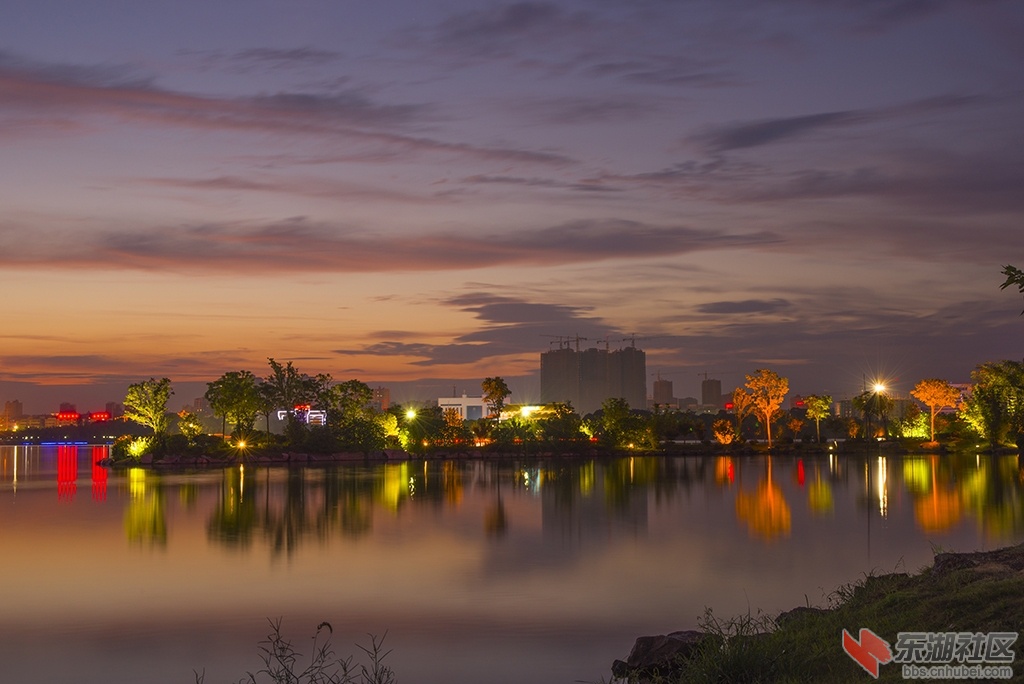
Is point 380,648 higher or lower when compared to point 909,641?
lower

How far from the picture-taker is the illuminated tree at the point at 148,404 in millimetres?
77750

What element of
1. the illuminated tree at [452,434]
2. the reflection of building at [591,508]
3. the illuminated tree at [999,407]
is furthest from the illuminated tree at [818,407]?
the reflection of building at [591,508]

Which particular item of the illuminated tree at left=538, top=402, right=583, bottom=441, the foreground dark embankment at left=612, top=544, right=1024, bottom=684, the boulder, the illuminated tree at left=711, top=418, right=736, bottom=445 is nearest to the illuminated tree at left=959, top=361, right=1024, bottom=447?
the illuminated tree at left=711, top=418, right=736, bottom=445

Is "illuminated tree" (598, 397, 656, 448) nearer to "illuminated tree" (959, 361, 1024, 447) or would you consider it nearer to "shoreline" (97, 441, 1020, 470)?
"shoreline" (97, 441, 1020, 470)

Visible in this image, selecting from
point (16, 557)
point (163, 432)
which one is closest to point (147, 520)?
point (16, 557)

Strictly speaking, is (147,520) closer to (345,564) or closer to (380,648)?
(345,564)

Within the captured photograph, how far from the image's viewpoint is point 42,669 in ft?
45.5

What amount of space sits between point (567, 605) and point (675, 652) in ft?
19.8

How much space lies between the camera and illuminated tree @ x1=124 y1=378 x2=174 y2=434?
255ft

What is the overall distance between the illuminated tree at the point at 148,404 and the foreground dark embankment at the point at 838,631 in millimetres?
69535

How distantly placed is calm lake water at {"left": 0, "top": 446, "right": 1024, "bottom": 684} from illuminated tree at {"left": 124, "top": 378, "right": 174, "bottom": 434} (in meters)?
28.7

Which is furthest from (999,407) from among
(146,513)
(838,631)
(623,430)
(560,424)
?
(838,631)

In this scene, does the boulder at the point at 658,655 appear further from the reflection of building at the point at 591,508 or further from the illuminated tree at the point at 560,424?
the illuminated tree at the point at 560,424

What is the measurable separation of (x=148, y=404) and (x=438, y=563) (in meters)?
60.1
